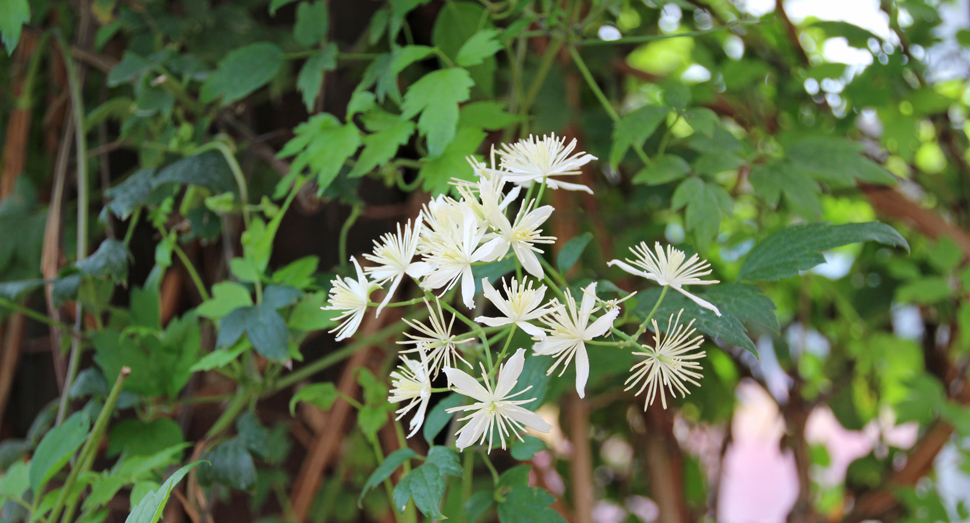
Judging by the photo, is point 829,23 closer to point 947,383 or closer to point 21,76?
point 947,383

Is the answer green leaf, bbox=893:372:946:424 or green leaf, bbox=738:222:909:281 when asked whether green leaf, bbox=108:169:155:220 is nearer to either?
green leaf, bbox=738:222:909:281

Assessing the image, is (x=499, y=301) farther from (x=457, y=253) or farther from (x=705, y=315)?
(x=705, y=315)

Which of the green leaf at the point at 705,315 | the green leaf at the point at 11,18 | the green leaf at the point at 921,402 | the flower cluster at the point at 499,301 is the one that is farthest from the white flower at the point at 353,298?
the green leaf at the point at 921,402

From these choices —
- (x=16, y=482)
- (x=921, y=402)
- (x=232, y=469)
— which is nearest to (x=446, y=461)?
(x=232, y=469)

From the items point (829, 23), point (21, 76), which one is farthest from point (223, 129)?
point (829, 23)

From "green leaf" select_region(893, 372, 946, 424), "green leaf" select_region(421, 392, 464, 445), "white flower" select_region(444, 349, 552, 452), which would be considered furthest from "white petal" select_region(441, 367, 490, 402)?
"green leaf" select_region(893, 372, 946, 424)

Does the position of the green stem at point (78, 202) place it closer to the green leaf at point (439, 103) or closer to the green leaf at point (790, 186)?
the green leaf at point (439, 103)
